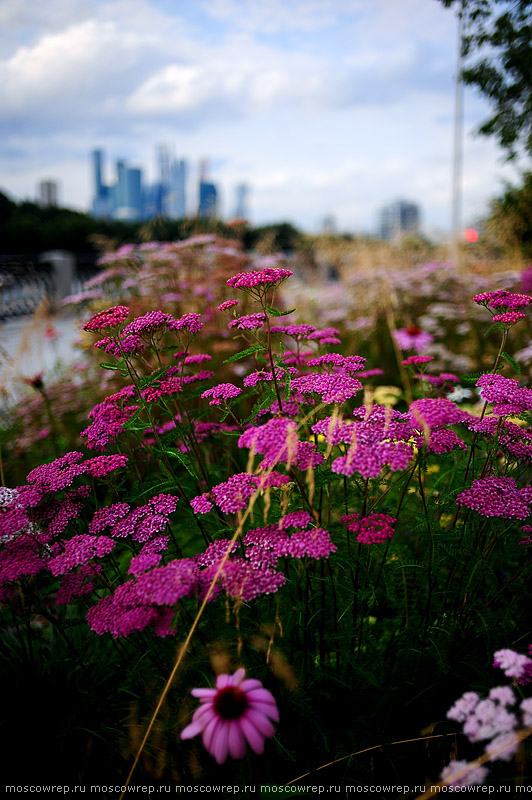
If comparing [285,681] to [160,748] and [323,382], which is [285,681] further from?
[323,382]

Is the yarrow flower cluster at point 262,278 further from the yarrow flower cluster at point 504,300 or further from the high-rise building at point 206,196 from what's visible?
→ the high-rise building at point 206,196

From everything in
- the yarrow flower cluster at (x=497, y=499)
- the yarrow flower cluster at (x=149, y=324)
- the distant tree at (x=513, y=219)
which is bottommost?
the yarrow flower cluster at (x=497, y=499)

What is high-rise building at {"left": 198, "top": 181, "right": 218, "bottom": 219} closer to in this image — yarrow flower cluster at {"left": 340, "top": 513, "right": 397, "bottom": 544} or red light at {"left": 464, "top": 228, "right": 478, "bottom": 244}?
yarrow flower cluster at {"left": 340, "top": 513, "right": 397, "bottom": 544}

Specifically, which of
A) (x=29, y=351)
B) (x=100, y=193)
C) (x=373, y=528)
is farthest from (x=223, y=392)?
(x=100, y=193)

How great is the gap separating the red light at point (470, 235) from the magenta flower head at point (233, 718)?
45.7 ft

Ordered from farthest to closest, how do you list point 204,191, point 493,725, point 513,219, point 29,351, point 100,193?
point 100,193
point 513,219
point 204,191
point 29,351
point 493,725

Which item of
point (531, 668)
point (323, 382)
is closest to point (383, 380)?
point (323, 382)

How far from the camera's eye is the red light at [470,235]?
43.6ft

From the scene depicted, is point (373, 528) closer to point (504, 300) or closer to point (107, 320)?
point (504, 300)

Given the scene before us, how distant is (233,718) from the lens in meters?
1.03

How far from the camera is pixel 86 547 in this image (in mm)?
1356

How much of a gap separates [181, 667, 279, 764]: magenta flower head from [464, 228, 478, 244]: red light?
13.9m

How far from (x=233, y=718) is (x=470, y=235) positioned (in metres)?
15.6

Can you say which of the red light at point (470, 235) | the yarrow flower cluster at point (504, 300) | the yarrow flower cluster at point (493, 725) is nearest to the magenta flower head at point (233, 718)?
the yarrow flower cluster at point (493, 725)
